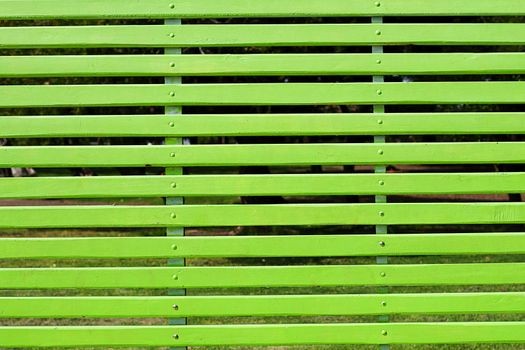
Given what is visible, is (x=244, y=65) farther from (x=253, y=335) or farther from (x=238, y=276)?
(x=253, y=335)

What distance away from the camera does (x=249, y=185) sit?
12.2ft

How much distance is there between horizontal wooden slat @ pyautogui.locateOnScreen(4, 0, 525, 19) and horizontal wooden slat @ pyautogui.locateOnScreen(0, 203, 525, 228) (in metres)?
1.19

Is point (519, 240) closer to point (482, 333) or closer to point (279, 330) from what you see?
point (482, 333)

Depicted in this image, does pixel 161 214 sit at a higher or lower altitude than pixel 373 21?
lower

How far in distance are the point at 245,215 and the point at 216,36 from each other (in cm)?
113

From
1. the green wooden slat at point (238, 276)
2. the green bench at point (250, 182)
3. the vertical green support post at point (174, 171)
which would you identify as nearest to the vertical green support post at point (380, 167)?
the green bench at point (250, 182)

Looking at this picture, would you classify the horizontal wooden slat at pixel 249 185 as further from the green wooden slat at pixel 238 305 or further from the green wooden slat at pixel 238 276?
the green wooden slat at pixel 238 305

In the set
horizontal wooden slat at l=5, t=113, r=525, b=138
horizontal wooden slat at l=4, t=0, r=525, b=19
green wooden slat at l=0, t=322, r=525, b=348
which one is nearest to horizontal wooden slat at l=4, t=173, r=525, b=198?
horizontal wooden slat at l=5, t=113, r=525, b=138

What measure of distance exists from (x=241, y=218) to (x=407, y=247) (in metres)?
1.03

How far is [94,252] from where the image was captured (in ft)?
12.1

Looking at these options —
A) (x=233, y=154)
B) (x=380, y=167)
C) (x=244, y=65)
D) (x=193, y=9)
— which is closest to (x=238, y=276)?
(x=233, y=154)

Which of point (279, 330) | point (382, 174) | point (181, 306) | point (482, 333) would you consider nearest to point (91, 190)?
point (181, 306)

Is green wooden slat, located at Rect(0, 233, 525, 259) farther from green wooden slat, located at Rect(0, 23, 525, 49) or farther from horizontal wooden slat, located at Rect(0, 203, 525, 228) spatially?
green wooden slat, located at Rect(0, 23, 525, 49)

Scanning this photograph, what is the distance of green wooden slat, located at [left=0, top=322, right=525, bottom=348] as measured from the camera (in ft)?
12.0
